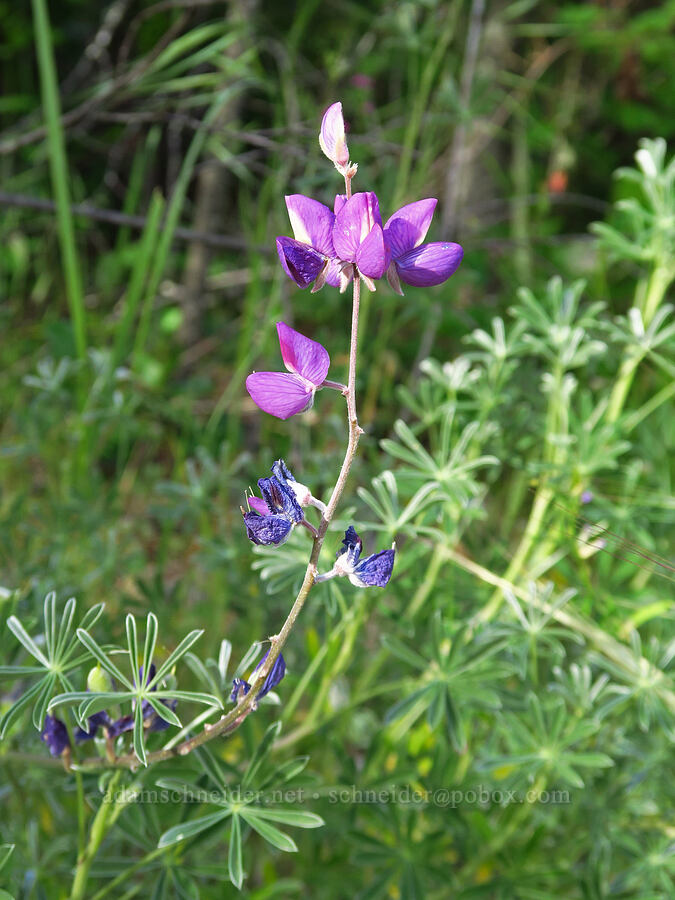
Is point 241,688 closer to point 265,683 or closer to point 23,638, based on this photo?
point 265,683

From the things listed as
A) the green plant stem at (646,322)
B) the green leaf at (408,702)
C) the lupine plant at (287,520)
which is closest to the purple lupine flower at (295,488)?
the lupine plant at (287,520)

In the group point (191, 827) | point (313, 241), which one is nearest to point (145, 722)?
point (191, 827)

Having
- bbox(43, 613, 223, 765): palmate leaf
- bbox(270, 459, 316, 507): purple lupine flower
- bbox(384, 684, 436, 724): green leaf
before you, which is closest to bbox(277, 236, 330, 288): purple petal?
bbox(270, 459, 316, 507): purple lupine flower

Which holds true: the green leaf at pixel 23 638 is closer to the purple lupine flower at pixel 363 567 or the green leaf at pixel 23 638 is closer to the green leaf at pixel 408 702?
the purple lupine flower at pixel 363 567

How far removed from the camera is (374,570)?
0.68 metres

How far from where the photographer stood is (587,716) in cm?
117

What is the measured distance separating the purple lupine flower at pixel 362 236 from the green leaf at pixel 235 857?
0.51m

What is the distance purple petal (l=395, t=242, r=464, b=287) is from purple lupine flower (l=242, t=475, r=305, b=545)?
21cm

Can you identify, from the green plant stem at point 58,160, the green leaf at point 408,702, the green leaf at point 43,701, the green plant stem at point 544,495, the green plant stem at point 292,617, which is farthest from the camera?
the green plant stem at point 58,160

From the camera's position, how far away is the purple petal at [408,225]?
0.71 metres

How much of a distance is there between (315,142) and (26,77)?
5.26 ft

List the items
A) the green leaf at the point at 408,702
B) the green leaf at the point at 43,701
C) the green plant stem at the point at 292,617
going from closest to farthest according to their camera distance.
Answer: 1. the green plant stem at the point at 292,617
2. the green leaf at the point at 43,701
3. the green leaf at the point at 408,702

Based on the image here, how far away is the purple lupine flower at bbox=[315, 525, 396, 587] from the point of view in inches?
26.6

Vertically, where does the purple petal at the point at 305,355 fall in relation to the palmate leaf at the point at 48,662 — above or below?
above
